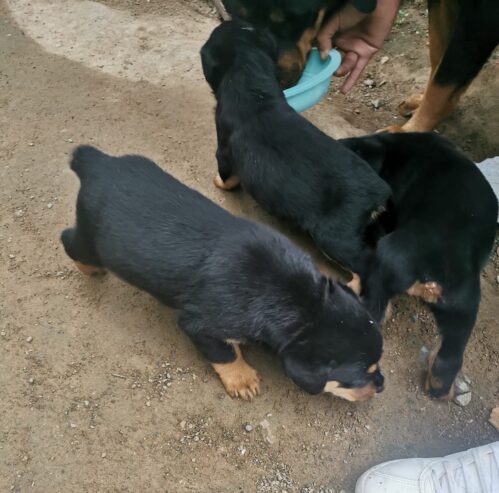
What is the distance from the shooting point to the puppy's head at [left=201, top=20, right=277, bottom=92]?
2.85 m

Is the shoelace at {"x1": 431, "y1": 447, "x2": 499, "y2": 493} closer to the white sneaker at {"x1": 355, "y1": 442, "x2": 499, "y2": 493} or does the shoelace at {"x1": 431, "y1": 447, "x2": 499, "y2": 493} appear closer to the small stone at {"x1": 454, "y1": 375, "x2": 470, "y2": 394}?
the white sneaker at {"x1": 355, "y1": 442, "x2": 499, "y2": 493}

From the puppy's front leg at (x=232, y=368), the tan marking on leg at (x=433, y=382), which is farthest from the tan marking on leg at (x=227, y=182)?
the tan marking on leg at (x=433, y=382)

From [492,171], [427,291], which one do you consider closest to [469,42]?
[492,171]

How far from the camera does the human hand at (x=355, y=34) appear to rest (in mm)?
3141

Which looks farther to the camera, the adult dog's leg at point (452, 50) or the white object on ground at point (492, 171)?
the white object on ground at point (492, 171)

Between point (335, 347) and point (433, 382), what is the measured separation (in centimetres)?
62

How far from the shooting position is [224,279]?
2021 mm

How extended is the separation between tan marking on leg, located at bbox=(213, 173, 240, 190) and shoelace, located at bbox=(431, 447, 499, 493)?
1.65 meters

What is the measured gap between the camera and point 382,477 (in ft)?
6.69

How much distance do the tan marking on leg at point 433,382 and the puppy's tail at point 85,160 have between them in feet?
5.07

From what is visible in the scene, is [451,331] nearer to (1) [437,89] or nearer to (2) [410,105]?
(1) [437,89]

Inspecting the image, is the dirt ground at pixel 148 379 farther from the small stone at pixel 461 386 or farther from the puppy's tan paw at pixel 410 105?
the puppy's tan paw at pixel 410 105

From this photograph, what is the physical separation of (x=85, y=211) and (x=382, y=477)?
1.50 metres

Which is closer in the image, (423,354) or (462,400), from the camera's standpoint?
(462,400)
